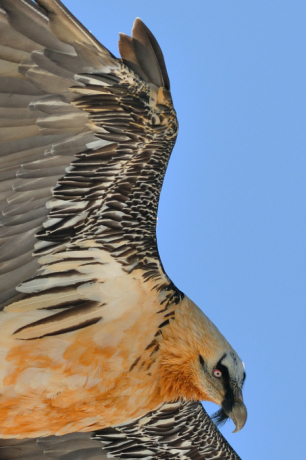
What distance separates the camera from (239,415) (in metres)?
8.31

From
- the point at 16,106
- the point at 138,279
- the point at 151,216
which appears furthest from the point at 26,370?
the point at 16,106

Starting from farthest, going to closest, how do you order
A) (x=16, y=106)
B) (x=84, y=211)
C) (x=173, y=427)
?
1. (x=173, y=427)
2. (x=84, y=211)
3. (x=16, y=106)

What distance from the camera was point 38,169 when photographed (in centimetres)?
761

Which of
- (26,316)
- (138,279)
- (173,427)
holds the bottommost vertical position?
(173,427)

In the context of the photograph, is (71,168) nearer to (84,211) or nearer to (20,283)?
(84,211)

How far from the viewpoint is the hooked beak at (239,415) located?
830 centimetres

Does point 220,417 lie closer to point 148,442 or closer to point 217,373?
point 217,373

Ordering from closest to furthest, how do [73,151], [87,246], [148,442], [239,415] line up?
[73,151]
[87,246]
[239,415]
[148,442]

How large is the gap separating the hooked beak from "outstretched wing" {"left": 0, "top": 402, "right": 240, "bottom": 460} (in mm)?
1271

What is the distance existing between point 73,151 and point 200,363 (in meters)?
2.85

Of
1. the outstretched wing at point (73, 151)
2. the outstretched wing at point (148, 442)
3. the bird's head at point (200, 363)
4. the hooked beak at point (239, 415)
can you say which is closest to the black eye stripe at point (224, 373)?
the bird's head at point (200, 363)

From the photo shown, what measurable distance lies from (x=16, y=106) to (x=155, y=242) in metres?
2.16

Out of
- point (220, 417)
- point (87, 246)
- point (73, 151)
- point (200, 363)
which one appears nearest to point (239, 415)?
point (220, 417)

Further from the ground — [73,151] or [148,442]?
[73,151]
